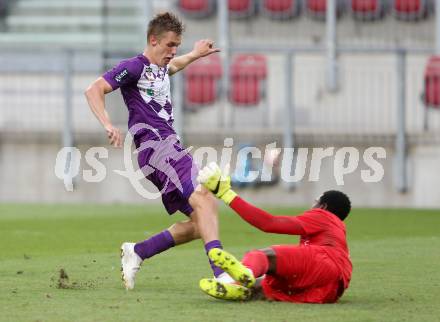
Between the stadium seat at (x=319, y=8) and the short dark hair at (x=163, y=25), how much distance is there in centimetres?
1454

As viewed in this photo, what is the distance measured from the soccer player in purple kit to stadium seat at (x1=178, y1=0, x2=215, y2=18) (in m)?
14.4

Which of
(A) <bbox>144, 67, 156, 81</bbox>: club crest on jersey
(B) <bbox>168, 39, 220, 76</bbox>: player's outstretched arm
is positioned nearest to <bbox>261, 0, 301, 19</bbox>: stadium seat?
(B) <bbox>168, 39, 220, 76</bbox>: player's outstretched arm

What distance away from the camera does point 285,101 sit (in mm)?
20609

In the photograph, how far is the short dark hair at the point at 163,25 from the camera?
28.9 ft

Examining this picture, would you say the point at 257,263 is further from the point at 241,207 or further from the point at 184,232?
the point at 184,232

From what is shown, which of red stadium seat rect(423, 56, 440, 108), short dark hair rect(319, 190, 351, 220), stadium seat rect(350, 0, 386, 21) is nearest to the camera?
short dark hair rect(319, 190, 351, 220)

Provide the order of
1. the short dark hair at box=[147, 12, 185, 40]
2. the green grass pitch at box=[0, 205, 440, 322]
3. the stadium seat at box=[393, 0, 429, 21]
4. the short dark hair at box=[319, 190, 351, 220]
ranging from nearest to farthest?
the green grass pitch at box=[0, 205, 440, 322]
the short dark hair at box=[319, 190, 351, 220]
the short dark hair at box=[147, 12, 185, 40]
the stadium seat at box=[393, 0, 429, 21]

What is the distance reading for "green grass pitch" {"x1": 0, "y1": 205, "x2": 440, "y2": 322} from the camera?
7281mm

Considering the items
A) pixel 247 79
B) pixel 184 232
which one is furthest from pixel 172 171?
pixel 247 79

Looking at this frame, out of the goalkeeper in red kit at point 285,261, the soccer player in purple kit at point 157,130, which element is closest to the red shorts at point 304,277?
the goalkeeper in red kit at point 285,261

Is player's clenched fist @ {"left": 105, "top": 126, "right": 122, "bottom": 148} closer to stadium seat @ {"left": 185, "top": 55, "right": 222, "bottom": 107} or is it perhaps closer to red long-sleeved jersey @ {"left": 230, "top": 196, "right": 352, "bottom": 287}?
red long-sleeved jersey @ {"left": 230, "top": 196, "right": 352, "bottom": 287}

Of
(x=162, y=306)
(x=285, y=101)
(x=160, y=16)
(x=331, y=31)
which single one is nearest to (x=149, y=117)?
(x=160, y=16)

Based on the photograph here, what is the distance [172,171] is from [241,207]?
117 cm

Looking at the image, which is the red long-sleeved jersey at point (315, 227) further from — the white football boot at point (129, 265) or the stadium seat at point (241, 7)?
the stadium seat at point (241, 7)
